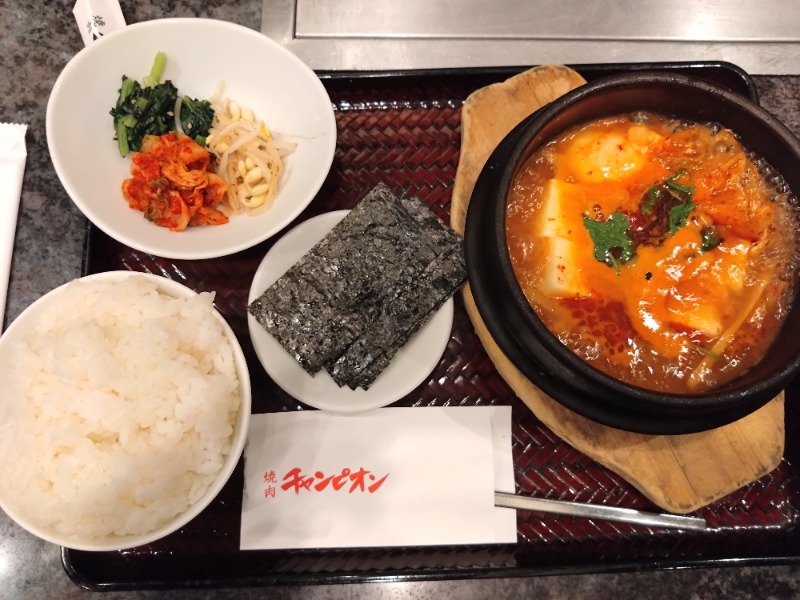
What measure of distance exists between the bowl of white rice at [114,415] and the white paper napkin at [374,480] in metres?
0.18

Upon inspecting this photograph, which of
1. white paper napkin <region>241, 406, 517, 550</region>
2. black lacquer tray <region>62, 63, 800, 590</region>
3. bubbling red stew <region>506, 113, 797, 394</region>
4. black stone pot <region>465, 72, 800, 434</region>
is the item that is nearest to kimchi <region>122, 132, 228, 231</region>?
black lacquer tray <region>62, 63, 800, 590</region>

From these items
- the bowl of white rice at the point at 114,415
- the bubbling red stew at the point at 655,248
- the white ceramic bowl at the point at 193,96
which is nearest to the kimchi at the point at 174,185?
the white ceramic bowl at the point at 193,96

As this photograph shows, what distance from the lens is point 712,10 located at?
2.20 metres

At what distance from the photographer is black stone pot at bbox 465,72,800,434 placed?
127cm

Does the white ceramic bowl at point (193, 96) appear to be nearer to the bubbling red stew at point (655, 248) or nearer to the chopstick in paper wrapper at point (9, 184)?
the chopstick in paper wrapper at point (9, 184)

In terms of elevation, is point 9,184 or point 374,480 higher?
point 9,184

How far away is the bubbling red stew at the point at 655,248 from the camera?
4.68 feet

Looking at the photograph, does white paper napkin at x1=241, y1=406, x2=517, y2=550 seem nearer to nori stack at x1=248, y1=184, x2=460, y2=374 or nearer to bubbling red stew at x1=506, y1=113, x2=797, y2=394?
nori stack at x1=248, y1=184, x2=460, y2=374

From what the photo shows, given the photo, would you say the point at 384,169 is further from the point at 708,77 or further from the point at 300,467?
the point at 708,77

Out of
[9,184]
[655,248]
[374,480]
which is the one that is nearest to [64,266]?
[9,184]

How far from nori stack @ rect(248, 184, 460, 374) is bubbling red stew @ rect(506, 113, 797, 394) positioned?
33 cm

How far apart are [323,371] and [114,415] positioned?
0.54m

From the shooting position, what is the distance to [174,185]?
167 centimetres

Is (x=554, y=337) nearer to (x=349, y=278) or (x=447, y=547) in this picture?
(x=349, y=278)
